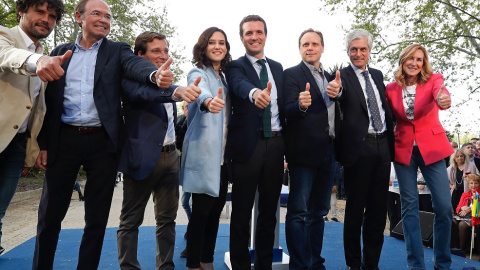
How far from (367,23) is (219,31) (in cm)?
1319

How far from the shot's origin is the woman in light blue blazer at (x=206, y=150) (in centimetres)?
294

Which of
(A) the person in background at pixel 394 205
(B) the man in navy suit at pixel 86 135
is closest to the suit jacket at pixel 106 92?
(B) the man in navy suit at pixel 86 135

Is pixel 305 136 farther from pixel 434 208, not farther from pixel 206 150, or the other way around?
pixel 434 208

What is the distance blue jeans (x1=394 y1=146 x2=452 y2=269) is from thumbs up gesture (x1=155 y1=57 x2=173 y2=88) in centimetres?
231

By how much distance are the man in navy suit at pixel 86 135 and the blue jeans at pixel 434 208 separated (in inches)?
96.6

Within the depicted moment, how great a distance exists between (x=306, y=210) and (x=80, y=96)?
198 cm

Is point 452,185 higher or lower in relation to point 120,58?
lower

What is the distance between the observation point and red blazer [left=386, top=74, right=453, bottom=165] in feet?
11.1

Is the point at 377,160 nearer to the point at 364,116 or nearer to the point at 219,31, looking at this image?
the point at 364,116

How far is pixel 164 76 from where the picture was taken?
2.33 metres

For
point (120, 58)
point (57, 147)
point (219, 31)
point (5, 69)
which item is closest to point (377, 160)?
point (219, 31)

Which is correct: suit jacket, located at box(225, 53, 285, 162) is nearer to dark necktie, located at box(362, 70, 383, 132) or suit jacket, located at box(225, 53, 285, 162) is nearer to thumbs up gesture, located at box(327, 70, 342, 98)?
thumbs up gesture, located at box(327, 70, 342, 98)

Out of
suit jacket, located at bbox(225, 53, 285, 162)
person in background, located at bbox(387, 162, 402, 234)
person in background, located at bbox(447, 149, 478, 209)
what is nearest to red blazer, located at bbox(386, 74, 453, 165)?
suit jacket, located at bbox(225, 53, 285, 162)

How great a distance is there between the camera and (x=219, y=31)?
3.15m
